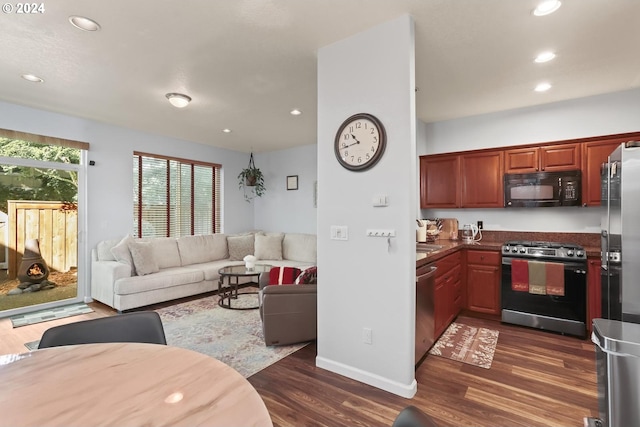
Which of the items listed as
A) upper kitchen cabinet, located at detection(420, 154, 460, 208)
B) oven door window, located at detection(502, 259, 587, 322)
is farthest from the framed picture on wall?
oven door window, located at detection(502, 259, 587, 322)

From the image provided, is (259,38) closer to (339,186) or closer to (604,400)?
(339,186)

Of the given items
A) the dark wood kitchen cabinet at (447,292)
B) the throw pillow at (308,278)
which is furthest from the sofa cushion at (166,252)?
the dark wood kitchen cabinet at (447,292)

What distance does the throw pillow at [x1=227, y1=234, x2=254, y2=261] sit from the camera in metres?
6.00

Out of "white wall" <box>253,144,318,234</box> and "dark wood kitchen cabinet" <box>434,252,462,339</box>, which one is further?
"white wall" <box>253,144,318,234</box>

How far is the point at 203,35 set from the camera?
7.99ft

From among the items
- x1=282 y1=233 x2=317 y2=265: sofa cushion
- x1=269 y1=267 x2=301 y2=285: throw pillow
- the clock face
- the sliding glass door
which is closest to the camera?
the clock face

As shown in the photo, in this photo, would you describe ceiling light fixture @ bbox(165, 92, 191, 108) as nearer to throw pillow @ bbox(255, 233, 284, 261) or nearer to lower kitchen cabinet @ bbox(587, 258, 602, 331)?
throw pillow @ bbox(255, 233, 284, 261)

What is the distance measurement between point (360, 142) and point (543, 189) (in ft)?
9.18

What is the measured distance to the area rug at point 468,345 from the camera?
111 inches

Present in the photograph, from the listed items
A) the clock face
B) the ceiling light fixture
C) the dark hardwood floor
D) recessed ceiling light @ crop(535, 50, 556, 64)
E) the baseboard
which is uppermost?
recessed ceiling light @ crop(535, 50, 556, 64)

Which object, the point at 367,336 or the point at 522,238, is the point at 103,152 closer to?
the point at 367,336

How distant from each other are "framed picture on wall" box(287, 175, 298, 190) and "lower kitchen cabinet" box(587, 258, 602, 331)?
470 cm

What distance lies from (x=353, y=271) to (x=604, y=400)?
1557 millimetres

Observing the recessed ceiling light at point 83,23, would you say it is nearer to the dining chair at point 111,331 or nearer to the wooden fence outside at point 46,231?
the dining chair at point 111,331
